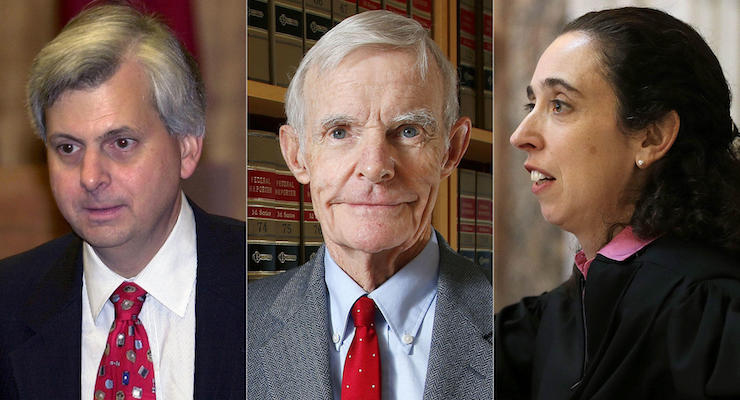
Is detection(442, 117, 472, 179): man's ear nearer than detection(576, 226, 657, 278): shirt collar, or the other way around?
detection(576, 226, 657, 278): shirt collar

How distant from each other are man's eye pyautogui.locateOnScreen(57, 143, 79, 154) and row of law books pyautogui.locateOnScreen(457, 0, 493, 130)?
100 centimetres

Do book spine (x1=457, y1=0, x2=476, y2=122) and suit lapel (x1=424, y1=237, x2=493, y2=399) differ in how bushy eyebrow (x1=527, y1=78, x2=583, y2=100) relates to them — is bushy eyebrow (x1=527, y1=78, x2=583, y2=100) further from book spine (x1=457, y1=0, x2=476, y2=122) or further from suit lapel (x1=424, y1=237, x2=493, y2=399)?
suit lapel (x1=424, y1=237, x2=493, y2=399)

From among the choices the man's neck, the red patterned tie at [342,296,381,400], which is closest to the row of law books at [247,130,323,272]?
the man's neck

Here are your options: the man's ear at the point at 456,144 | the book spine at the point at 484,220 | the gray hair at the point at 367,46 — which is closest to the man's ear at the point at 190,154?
the gray hair at the point at 367,46

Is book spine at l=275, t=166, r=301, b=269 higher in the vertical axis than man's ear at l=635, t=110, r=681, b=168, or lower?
lower

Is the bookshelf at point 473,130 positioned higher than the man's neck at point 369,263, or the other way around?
the bookshelf at point 473,130

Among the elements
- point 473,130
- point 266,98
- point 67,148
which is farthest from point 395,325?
point 67,148

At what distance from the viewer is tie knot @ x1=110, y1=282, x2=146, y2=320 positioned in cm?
217

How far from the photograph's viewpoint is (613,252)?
6.80ft

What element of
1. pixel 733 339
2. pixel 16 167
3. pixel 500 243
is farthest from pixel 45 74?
pixel 733 339

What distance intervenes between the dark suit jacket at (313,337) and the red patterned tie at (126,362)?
0.86ft

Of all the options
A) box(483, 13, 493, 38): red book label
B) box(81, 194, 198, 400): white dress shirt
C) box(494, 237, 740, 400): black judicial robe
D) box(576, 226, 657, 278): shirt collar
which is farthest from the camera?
box(483, 13, 493, 38): red book label

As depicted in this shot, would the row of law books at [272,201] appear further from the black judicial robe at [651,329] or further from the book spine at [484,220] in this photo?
the black judicial robe at [651,329]

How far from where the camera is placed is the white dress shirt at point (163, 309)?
2146 millimetres
